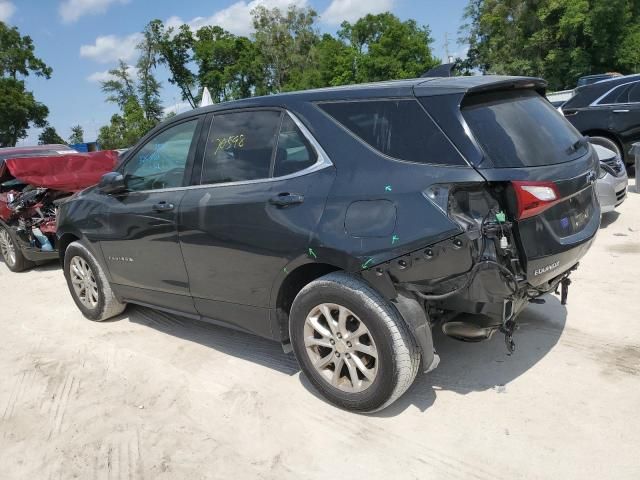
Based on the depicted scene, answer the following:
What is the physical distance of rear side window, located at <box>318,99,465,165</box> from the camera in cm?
284

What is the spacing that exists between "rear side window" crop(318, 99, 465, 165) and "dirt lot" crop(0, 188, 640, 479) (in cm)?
147

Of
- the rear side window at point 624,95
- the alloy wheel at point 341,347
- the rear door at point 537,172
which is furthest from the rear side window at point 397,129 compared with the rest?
the rear side window at point 624,95

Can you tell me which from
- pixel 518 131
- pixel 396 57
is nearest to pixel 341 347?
pixel 518 131

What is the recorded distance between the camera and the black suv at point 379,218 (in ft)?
9.06

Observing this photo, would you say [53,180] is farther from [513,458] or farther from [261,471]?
[513,458]

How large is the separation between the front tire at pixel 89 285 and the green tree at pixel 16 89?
117ft

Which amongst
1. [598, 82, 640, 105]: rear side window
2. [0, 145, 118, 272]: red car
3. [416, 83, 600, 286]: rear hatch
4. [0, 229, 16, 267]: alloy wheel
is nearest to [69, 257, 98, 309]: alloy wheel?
[0, 145, 118, 272]: red car

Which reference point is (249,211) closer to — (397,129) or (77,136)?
(397,129)

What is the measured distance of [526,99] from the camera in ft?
10.8

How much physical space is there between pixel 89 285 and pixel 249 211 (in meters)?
2.48

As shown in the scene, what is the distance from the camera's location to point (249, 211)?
3.39 meters

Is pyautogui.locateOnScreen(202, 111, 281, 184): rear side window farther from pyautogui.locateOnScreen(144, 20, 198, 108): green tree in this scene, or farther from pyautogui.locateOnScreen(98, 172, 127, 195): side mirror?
pyautogui.locateOnScreen(144, 20, 198, 108): green tree

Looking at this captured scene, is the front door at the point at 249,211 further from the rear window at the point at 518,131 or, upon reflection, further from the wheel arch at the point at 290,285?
the rear window at the point at 518,131

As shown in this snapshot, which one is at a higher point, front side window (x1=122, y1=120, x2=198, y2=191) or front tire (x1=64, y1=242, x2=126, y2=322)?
A: front side window (x1=122, y1=120, x2=198, y2=191)
